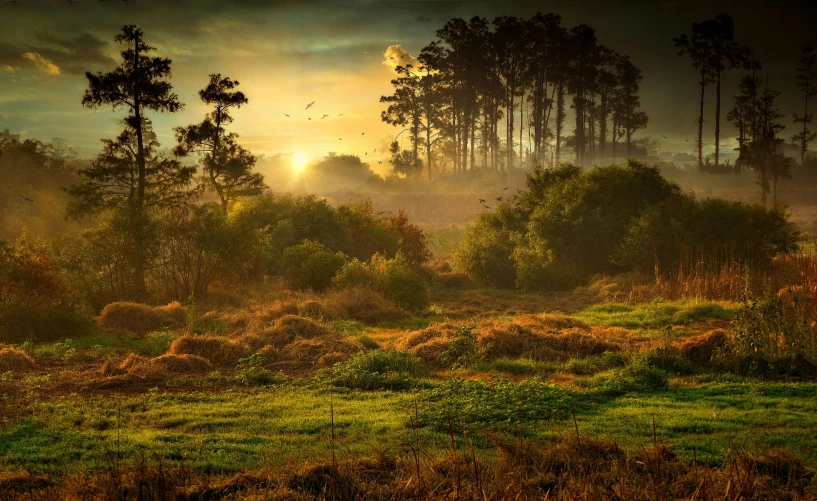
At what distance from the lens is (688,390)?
10.1 metres

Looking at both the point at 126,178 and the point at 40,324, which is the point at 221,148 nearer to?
the point at 126,178

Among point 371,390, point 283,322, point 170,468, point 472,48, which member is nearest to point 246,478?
point 170,468

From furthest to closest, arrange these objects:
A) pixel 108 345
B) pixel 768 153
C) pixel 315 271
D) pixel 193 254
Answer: pixel 768 153, pixel 315 271, pixel 193 254, pixel 108 345

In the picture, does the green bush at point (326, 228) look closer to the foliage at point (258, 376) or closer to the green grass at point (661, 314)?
the green grass at point (661, 314)

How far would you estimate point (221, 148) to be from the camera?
31516 mm

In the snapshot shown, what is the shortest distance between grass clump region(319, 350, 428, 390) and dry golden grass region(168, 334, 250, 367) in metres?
2.39

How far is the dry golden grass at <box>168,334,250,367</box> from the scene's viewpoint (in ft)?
43.3

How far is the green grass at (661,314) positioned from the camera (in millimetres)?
15969

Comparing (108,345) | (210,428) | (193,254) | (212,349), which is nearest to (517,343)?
(212,349)

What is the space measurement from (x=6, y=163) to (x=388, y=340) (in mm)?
37082

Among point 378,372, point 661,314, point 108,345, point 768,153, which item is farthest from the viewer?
point 768,153

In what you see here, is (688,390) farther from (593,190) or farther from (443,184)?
(443,184)

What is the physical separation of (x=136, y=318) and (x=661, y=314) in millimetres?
13590

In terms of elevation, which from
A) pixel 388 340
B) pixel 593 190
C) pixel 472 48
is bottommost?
pixel 388 340
